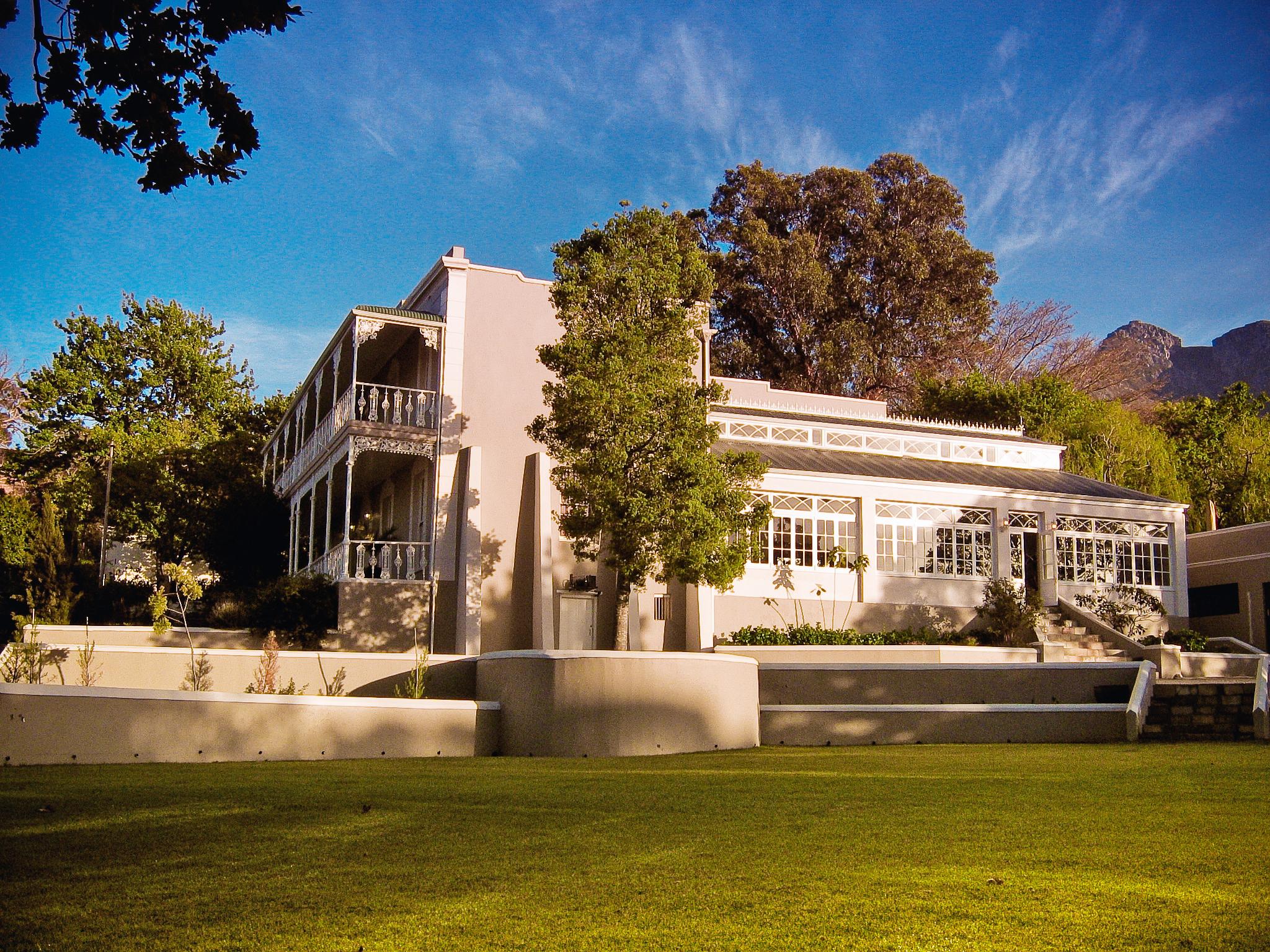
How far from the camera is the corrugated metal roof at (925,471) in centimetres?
2611

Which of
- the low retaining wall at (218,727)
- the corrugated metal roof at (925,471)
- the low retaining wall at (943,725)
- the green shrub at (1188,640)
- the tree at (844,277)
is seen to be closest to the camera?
the low retaining wall at (218,727)

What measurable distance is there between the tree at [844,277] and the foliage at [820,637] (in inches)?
819

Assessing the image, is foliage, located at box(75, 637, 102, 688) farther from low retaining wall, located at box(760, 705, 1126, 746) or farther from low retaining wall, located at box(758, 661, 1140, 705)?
low retaining wall, located at box(758, 661, 1140, 705)

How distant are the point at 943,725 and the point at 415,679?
26.8 feet

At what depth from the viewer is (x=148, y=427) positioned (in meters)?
40.6

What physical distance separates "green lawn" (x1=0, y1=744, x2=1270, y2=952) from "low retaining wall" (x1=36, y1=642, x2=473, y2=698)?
6.43 meters

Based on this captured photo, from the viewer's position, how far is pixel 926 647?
21.8 meters

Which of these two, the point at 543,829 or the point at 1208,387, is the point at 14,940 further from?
the point at 1208,387

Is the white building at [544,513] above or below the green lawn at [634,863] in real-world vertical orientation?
above

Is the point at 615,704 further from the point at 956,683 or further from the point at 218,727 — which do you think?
the point at 956,683

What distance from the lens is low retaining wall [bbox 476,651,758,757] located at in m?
16.0

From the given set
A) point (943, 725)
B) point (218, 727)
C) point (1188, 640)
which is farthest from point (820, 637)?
point (218, 727)

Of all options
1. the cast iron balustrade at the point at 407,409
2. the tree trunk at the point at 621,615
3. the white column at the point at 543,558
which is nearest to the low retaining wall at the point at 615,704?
the tree trunk at the point at 621,615

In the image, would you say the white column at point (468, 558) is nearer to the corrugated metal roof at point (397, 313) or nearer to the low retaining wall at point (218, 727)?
A: the corrugated metal roof at point (397, 313)
